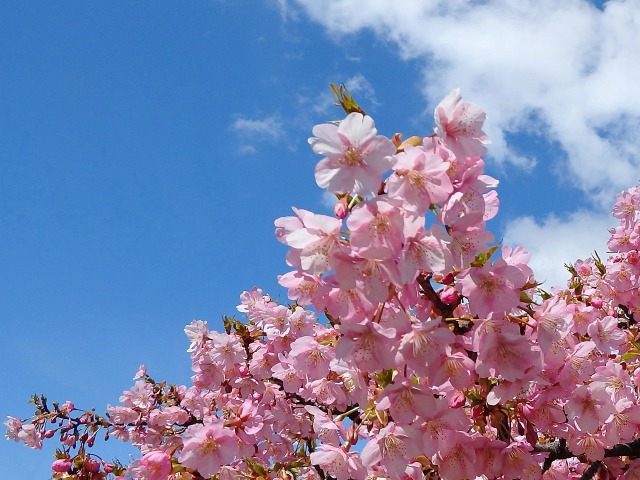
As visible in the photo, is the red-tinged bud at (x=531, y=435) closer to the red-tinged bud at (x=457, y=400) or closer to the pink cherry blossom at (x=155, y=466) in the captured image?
the red-tinged bud at (x=457, y=400)

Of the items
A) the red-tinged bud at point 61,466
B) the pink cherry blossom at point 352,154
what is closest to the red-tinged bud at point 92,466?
the red-tinged bud at point 61,466

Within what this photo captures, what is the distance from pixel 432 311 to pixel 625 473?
7.59ft

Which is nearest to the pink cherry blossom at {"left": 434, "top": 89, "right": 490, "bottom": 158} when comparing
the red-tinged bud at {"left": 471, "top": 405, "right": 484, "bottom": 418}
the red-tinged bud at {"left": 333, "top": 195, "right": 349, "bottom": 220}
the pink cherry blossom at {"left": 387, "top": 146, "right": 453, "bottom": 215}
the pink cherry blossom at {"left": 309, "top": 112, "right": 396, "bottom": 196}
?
the pink cherry blossom at {"left": 387, "top": 146, "right": 453, "bottom": 215}

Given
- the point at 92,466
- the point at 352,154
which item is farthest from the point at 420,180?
the point at 92,466

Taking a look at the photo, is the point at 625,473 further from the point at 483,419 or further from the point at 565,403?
the point at 483,419

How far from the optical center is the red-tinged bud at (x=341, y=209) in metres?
2.37

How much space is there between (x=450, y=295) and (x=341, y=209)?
0.65 metres

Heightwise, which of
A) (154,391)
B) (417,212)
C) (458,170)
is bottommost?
(417,212)

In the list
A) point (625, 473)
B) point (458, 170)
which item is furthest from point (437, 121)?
point (625, 473)

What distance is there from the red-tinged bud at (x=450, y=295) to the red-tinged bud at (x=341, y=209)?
613 millimetres

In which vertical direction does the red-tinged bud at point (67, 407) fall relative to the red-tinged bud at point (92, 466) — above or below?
above

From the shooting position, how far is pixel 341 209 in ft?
7.80

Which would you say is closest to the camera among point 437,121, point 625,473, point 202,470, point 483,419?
point 437,121

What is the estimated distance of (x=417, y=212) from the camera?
2223 mm
